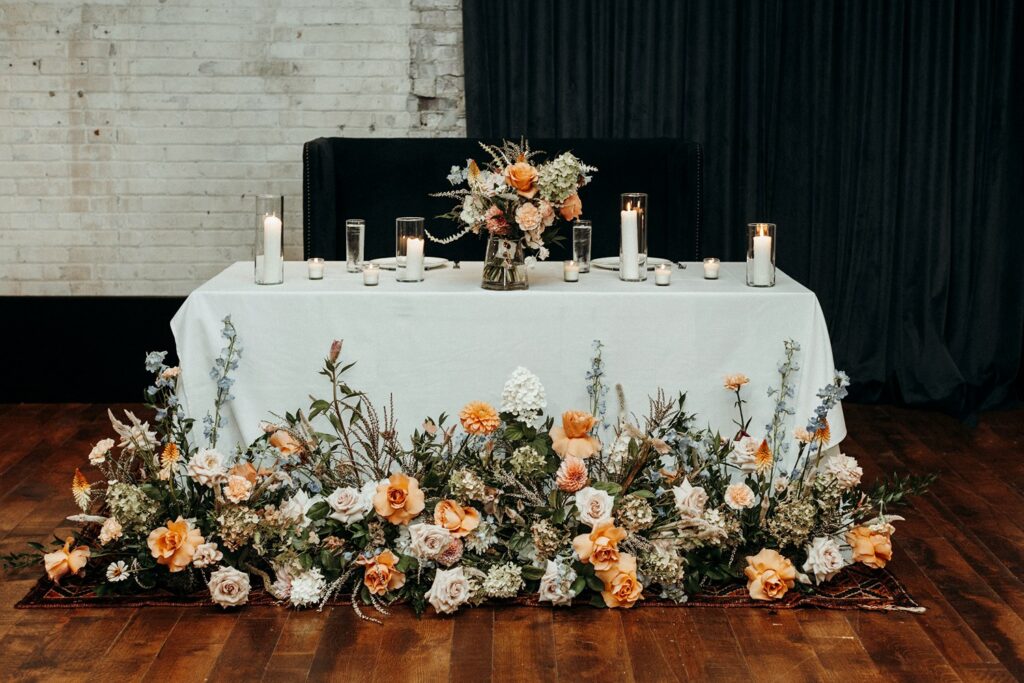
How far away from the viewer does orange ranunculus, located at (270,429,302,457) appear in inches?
117

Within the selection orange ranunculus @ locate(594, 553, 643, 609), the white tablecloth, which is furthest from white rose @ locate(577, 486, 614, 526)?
the white tablecloth

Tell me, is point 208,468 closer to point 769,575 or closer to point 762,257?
point 769,575

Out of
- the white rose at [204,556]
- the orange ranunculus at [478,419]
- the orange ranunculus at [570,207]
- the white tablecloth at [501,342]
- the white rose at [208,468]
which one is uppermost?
the orange ranunculus at [570,207]

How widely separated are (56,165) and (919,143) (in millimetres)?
3463

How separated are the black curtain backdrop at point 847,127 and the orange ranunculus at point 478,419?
2.20m

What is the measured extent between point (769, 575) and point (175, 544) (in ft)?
4.51

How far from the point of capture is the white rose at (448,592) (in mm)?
2785

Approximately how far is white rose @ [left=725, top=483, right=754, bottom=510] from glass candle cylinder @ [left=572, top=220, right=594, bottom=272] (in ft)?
2.81

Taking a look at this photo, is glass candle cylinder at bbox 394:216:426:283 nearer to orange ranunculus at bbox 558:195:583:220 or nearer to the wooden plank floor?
orange ranunculus at bbox 558:195:583:220

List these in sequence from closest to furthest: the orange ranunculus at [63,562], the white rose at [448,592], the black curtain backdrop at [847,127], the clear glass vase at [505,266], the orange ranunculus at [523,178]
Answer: the white rose at [448,592] < the orange ranunculus at [63,562] < the orange ranunculus at [523,178] < the clear glass vase at [505,266] < the black curtain backdrop at [847,127]

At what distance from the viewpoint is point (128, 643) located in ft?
8.73

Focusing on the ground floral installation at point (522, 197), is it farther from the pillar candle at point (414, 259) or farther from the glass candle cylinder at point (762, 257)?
the glass candle cylinder at point (762, 257)

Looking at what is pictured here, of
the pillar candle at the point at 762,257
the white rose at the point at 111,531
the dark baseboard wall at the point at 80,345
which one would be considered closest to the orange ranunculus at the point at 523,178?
the pillar candle at the point at 762,257

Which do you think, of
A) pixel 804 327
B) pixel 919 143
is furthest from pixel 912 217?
pixel 804 327
